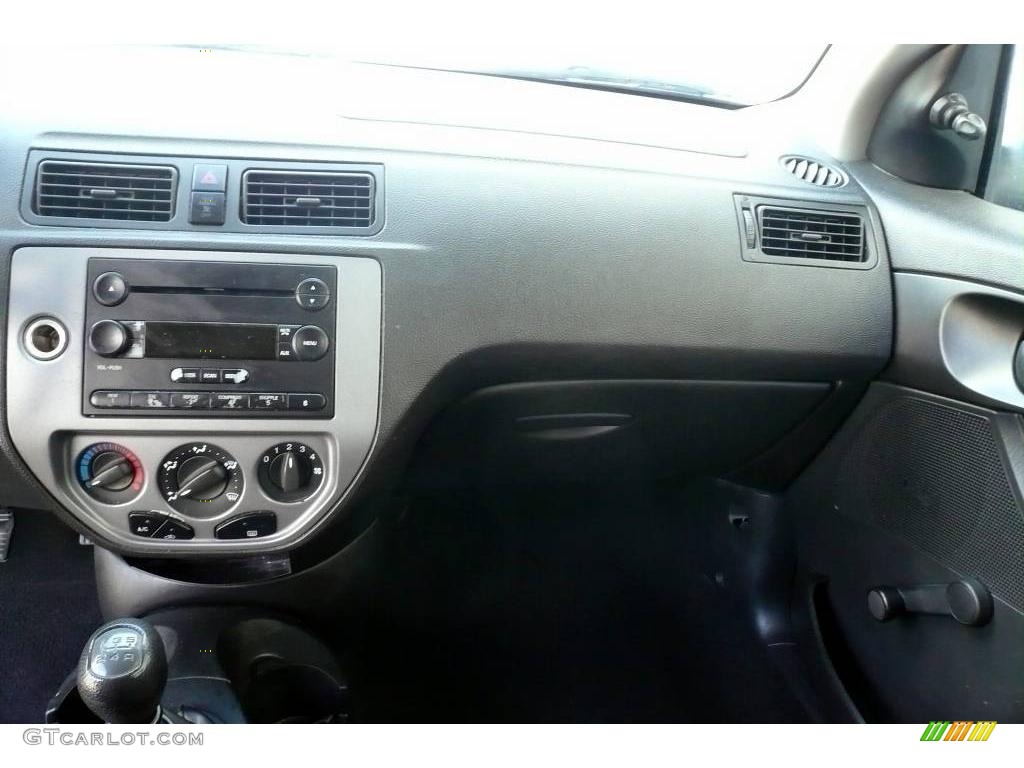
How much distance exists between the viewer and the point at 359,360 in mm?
1202

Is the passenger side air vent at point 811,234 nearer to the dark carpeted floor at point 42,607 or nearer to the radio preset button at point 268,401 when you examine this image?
the radio preset button at point 268,401

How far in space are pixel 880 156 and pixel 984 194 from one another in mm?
211

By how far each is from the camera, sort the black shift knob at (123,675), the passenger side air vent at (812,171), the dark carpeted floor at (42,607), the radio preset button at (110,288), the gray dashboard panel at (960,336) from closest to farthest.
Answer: the black shift knob at (123,675) < the radio preset button at (110,288) < the gray dashboard panel at (960,336) < the passenger side air vent at (812,171) < the dark carpeted floor at (42,607)

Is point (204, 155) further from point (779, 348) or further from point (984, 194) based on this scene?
point (984, 194)

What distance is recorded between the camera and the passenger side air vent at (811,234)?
138cm

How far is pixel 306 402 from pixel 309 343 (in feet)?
0.29

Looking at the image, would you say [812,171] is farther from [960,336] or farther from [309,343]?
[309,343]

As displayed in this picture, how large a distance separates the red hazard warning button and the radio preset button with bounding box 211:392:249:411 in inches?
11.9

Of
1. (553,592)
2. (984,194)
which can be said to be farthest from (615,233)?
(553,592)

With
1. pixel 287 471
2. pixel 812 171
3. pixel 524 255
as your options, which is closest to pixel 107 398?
pixel 287 471

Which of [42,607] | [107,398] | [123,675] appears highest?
[107,398]

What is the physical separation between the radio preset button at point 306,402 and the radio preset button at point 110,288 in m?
0.27

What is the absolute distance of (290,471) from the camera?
1.21 metres

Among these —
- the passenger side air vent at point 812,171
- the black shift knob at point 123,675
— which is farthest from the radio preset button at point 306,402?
the passenger side air vent at point 812,171
